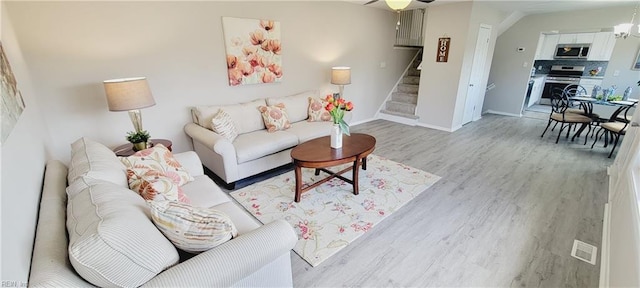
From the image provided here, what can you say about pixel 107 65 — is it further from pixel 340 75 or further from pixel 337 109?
pixel 340 75

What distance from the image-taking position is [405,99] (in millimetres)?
5988

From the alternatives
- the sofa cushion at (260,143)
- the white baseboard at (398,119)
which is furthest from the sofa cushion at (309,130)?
the white baseboard at (398,119)

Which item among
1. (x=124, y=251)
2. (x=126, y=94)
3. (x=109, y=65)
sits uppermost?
(x=109, y=65)

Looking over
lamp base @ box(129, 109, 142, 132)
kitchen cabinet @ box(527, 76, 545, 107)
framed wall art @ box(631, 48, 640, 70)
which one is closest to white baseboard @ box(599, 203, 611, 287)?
lamp base @ box(129, 109, 142, 132)

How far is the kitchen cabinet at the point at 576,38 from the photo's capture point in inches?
269

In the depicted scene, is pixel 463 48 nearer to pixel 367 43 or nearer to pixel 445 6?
pixel 445 6

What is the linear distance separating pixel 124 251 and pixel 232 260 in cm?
40

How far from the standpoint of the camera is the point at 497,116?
647 cm

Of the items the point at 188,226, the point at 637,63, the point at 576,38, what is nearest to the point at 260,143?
the point at 188,226

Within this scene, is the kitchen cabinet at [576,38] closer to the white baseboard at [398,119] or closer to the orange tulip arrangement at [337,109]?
the white baseboard at [398,119]

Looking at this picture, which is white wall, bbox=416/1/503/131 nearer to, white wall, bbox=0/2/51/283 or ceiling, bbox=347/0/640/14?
ceiling, bbox=347/0/640/14

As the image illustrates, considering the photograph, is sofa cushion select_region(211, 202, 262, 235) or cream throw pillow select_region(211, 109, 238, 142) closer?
sofa cushion select_region(211, 202, 262, 235)

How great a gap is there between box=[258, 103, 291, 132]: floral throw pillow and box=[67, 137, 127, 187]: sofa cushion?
183 cm

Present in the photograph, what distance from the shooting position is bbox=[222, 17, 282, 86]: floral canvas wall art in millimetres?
3459
